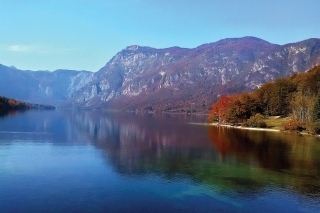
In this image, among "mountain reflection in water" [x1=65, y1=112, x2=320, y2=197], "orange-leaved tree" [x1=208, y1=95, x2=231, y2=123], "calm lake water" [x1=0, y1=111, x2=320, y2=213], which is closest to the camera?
"calm lake water" [x1=0, y1=111, x2=320, y2=213]

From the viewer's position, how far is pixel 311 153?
70.6 metres

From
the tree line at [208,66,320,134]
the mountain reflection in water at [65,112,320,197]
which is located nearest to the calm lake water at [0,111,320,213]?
the mountain reflection in water at [65,112,320,197]

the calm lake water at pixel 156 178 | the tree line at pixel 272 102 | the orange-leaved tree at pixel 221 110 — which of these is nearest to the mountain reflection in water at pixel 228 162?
the calm lake water at pixel 156 178

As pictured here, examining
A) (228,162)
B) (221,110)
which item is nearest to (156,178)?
(228,162)

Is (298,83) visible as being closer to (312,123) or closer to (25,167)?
(312,123)

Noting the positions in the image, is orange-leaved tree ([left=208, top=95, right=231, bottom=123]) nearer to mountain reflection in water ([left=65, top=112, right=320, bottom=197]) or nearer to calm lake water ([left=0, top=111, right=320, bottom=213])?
mountain reflection in water ([left=65, top=112, right=320, bottom=197])

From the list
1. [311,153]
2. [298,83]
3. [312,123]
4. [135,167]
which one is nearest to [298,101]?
[312,123]

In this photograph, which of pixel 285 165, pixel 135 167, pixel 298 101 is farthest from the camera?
pixel 298 101

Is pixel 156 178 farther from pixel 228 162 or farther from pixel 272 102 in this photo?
pixel 272 102

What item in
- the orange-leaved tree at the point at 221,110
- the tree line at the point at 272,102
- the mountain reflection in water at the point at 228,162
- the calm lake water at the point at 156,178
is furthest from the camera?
the orange-leaved tree at the point at 221,110

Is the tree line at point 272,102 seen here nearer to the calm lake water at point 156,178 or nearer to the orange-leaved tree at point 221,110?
the orange-leaved tree at point 221,110

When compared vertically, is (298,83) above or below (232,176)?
above

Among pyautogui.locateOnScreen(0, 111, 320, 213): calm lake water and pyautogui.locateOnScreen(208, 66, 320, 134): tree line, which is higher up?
pyautogui.locateOnScreen(208, 66, 320, 134): tree line

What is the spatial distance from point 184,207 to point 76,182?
16376 mm
